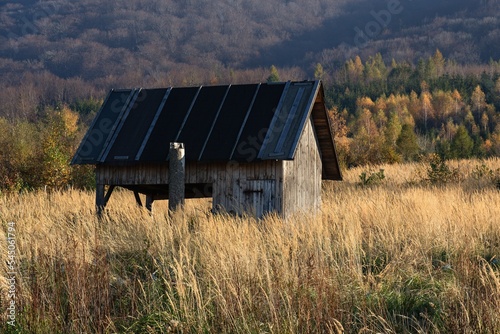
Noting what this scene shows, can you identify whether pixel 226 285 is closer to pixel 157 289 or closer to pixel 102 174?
pixel 157 289

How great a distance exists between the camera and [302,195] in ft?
57.5

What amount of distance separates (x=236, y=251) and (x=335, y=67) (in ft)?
626

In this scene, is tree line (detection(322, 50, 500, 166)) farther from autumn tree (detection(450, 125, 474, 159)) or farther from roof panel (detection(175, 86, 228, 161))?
roof panel (detection(175, 86, 228, 161))

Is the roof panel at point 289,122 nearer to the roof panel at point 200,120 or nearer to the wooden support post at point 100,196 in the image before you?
the roof panel at point 200,120

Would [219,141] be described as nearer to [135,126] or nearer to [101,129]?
[135,126]

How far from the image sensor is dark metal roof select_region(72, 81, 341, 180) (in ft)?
52.2

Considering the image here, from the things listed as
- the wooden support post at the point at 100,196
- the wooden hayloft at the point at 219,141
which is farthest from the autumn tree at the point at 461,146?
the wooden support post at the point at 100,196

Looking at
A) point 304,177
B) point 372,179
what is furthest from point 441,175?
point 304,177

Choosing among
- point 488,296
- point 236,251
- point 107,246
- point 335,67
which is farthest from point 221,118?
point 335,67

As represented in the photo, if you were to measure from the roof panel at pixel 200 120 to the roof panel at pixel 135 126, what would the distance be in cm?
103

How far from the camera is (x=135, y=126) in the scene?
56.7 ft

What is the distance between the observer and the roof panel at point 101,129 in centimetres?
1722

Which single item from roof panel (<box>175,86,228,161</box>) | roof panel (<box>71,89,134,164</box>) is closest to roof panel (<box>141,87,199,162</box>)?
roof panel (<box>175,86,228,161</box>)

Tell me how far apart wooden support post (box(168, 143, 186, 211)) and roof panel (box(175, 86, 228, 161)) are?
3.46 metres
